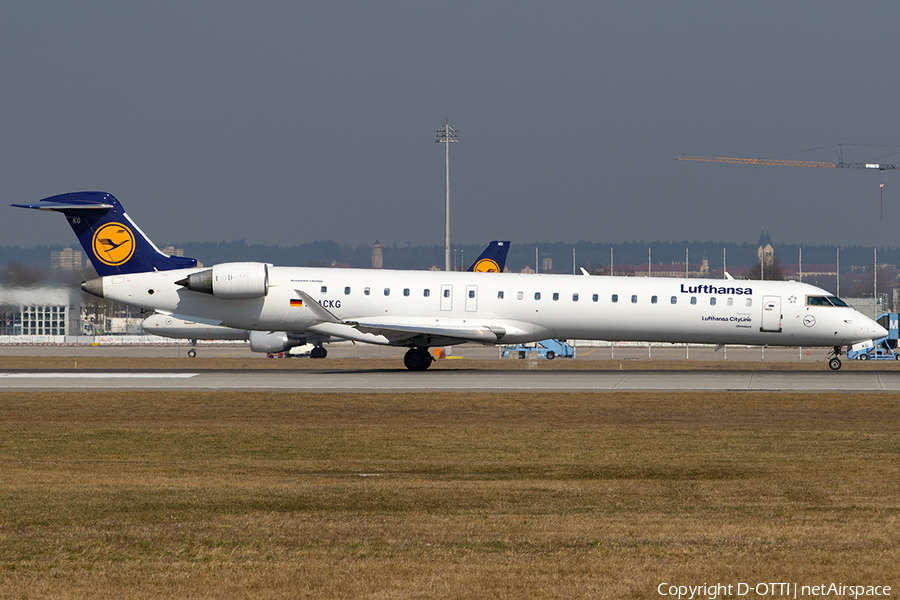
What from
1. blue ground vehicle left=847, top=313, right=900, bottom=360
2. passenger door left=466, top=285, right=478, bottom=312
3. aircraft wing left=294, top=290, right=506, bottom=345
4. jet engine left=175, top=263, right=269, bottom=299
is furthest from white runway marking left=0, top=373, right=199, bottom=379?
blue ground vehicle left=847, top=313, right=900, bottom=360

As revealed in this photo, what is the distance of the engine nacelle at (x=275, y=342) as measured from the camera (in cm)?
6241

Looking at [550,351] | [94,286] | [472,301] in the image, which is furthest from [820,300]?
[550,351]

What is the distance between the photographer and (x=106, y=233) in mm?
35125

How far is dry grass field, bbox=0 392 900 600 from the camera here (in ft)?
25.0

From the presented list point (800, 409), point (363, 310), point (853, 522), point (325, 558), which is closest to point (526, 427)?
point (800, 409)

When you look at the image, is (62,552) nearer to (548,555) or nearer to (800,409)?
(548,555)

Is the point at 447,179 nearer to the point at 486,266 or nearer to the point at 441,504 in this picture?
the point at 486,266

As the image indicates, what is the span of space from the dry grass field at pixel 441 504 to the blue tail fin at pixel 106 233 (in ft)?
45.5

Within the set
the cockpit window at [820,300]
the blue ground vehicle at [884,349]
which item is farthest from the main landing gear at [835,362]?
the blue ground vehicle at [884,349]

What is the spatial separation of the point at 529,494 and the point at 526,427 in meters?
8.44

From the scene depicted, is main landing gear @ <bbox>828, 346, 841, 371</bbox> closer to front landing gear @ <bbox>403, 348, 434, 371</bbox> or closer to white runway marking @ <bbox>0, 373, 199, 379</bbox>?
front landing gear @ <bbox>403, 348, 434, 371</bbox>

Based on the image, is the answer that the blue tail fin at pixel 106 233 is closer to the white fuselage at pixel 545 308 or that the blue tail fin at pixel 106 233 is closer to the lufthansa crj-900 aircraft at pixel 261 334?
the white fuselage at pixel 545 308

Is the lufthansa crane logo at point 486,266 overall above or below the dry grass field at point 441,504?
above

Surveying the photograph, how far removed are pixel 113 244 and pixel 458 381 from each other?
14.4 metres
